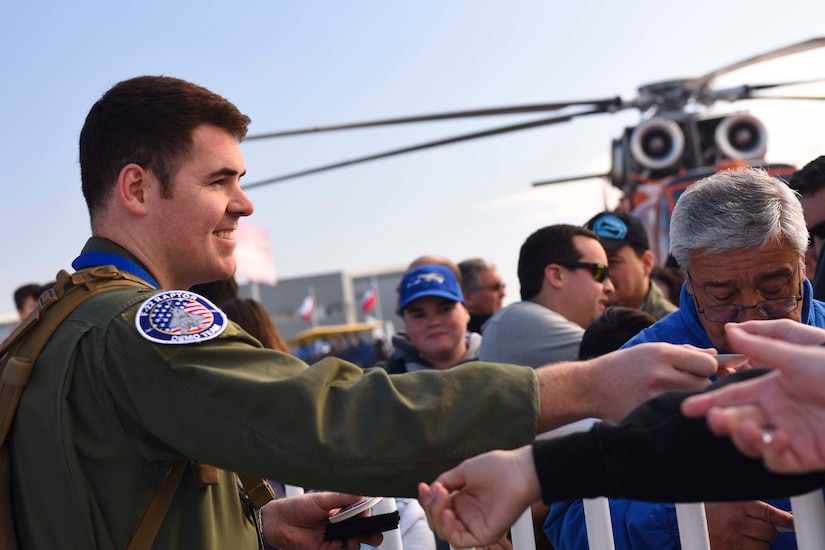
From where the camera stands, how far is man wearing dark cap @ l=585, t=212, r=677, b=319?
4.72 m

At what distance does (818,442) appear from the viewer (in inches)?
44.6

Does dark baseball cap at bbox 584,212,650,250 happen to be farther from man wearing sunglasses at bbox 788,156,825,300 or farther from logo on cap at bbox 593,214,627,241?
man wearing sunglasses at bbox 788,156,825,300

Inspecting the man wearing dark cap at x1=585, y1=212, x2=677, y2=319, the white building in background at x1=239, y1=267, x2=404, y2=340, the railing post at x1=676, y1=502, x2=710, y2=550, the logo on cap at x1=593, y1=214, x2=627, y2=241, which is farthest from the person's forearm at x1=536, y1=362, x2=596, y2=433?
the white building in background at x1=239, y1=267, x2=404, y2=340

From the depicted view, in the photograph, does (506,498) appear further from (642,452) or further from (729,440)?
(729,440)

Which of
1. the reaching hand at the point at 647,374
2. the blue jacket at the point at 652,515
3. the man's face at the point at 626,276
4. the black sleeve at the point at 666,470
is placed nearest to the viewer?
the black sleeve at the point at 666,470

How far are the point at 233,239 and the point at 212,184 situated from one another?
19cm

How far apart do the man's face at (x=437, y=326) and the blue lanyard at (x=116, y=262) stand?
2967 mm

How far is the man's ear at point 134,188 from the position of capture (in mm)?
1954

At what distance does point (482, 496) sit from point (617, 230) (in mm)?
3586

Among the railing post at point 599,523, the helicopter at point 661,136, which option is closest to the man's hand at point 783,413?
the railing post at point 599,523

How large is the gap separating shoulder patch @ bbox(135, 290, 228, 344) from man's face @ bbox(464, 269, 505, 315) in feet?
16.2

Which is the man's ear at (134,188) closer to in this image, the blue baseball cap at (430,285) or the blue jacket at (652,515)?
the blue jacket at (652,515)

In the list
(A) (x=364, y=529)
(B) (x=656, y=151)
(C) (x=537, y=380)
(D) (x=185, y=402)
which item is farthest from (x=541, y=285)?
(B) (x=656, y=151)

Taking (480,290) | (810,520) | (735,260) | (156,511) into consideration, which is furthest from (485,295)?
(156,511)
